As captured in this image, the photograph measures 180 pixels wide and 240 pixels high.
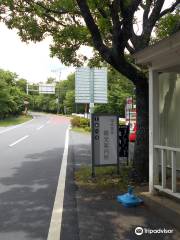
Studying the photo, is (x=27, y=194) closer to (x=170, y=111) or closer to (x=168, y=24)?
(x=170, y=111)

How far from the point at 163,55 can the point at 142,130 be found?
3.16m

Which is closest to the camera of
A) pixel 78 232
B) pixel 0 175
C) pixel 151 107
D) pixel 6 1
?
pixel 78 232

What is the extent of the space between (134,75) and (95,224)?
14.5 feet

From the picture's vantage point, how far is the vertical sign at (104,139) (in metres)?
11.2

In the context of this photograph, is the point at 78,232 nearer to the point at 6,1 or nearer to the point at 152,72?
the point at 152,72

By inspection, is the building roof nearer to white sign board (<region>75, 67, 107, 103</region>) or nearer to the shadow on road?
the shadow on road

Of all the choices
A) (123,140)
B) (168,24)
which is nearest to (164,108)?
(123,140)

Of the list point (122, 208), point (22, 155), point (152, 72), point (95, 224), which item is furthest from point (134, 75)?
point (22, 155)

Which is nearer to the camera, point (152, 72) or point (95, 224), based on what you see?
point (95, 224)

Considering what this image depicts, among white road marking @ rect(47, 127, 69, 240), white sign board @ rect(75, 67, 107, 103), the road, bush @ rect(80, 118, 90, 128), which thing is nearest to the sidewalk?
white road marking @ rect(47, 127, 69, 240)

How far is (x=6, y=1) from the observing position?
10.8 metres

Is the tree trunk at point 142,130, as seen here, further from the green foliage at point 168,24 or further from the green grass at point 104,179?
the green foliage at point 168,24

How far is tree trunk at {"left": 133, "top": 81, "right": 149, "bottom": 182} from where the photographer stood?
10266 millimetres

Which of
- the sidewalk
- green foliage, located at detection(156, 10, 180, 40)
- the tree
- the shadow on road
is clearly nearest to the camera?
the sidewalk
